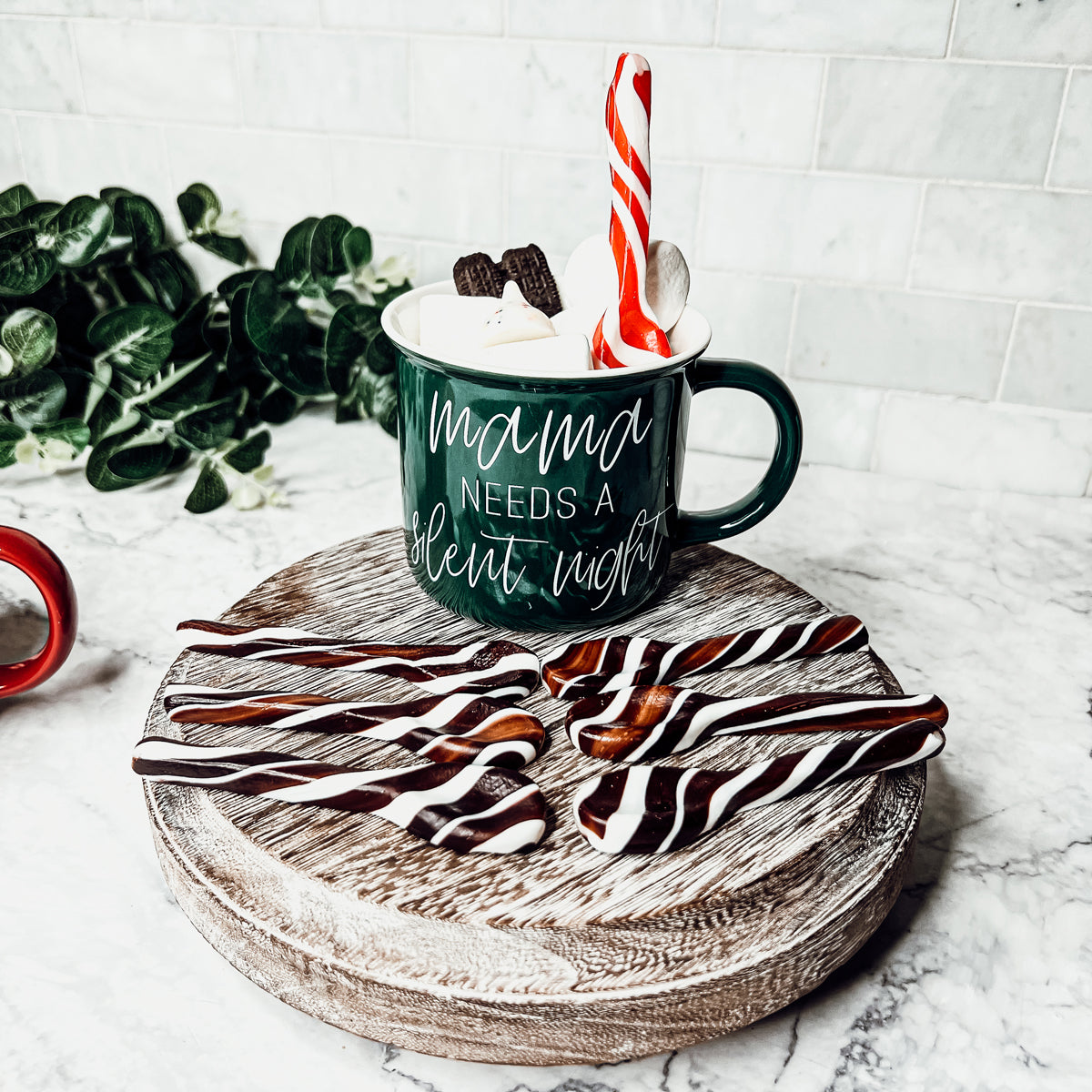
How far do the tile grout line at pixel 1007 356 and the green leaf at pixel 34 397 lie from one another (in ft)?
2.84

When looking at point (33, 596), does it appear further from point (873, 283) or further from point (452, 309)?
point (873, 283)

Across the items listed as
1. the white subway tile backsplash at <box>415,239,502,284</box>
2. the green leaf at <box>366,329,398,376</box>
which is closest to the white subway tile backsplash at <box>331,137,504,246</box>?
the white subway tile backsplash at <box>415,239,502,284</box>

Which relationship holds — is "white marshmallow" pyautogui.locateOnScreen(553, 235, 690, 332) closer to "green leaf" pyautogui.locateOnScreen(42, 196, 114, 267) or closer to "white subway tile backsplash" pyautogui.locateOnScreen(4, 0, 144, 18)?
"green leaf" pyautogui.locateOnScreen(42, 196, 114, 267)

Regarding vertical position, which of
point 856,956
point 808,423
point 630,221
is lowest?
point 856,956

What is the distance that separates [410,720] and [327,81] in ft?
2.41

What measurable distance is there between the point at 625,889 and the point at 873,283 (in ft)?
2.25

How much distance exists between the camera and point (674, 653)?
1.81 ft

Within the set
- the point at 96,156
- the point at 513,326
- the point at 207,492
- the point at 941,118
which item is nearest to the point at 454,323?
the point at 513,326

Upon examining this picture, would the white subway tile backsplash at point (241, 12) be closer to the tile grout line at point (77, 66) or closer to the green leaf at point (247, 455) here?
the tile grout line at point (77, 66)

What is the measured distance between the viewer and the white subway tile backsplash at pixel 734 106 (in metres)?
0.86

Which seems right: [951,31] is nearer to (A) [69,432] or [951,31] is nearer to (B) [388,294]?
(B) [388,294]

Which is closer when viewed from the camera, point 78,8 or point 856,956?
point 856,956

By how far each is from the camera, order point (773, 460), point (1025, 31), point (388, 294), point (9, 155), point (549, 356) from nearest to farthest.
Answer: point (549, 356)
point (773, 460)
point (1025, 31)
point (388, 294)
point (9, 155)

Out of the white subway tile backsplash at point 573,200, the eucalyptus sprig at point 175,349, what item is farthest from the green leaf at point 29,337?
the white subway tile backsplash at point 573,200
